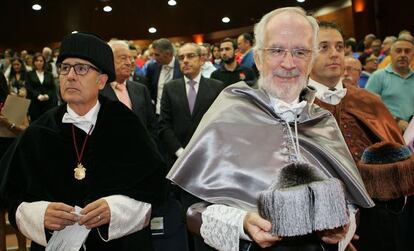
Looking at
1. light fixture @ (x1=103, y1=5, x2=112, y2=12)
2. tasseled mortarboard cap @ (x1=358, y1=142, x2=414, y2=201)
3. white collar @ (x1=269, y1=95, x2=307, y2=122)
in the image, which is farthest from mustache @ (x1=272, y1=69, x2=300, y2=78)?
light fixture @ (x1=103, y1=5, x2=112, y2=12)

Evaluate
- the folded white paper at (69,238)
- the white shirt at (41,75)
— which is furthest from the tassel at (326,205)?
the white shirt at (41,75)

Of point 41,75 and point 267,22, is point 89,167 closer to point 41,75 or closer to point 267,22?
point 267,22

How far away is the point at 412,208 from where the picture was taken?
4141mm

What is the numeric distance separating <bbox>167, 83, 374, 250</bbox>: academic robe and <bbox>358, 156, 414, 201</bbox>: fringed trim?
16.4 inches

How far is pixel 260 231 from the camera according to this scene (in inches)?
77.0

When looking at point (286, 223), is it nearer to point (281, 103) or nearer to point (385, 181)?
point (281, 103)

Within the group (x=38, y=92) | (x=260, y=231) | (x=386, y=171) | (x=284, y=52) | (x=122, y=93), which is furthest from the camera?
(x=38, y=92)

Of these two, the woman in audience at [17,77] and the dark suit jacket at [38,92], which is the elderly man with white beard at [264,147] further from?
the woman in audience at [17,77]

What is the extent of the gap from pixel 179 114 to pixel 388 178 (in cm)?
290

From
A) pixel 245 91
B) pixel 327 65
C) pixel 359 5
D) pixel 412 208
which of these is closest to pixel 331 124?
pixel 245 91

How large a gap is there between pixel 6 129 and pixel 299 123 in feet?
11.1

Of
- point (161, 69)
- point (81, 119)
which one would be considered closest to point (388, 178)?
point (81, 119)

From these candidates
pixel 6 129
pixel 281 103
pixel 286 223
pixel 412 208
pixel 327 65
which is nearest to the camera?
pixel 286 223

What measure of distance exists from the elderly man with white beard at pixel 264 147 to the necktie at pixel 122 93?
2.56 meters
